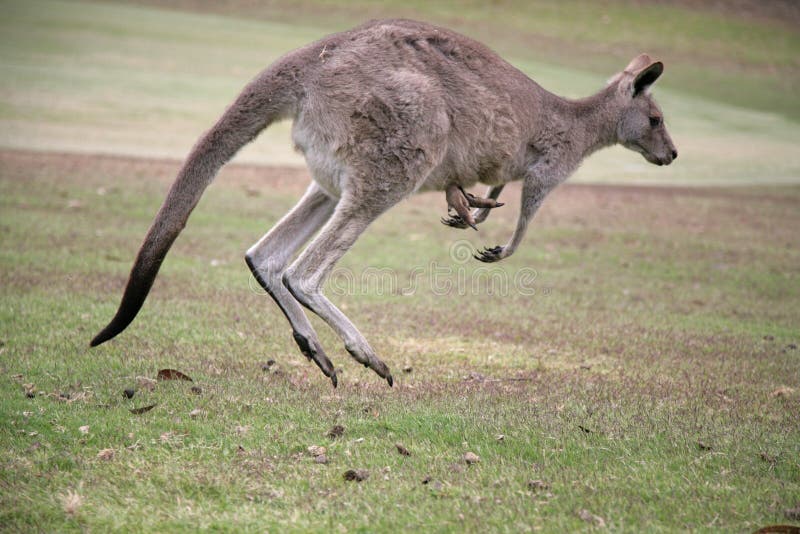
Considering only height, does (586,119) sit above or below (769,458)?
above

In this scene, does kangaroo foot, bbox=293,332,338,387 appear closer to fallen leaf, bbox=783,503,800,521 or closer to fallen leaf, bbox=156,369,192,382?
fallen leaf, bbox=156,369,192,382

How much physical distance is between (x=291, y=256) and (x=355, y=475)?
2.06 meters

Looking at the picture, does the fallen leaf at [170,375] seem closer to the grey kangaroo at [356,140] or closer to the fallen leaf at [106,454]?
the grey kangaroo at [356,140]

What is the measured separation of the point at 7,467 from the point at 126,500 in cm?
64

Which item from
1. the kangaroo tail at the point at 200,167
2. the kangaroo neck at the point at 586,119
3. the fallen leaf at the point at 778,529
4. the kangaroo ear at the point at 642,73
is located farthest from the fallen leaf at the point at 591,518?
the kangaroo ear at the point at 642,73

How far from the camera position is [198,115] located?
1859cm

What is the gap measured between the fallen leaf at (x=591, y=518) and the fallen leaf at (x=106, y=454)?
2.14m

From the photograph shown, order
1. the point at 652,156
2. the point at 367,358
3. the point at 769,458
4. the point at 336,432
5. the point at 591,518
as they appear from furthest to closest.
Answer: the point at 652,156
the point at 367,358
the point at 336,432
the point at 769,458
the point at 591,518

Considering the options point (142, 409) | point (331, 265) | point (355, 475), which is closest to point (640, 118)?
point (331, 265)

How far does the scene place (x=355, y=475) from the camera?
4141mm

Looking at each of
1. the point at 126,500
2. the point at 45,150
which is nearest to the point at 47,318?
the point at 126,500

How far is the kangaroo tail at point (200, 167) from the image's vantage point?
4.88 metres

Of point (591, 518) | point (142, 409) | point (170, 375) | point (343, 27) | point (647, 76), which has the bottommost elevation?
point (343, 27)

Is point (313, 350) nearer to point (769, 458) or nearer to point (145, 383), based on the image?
point (145, 383)
